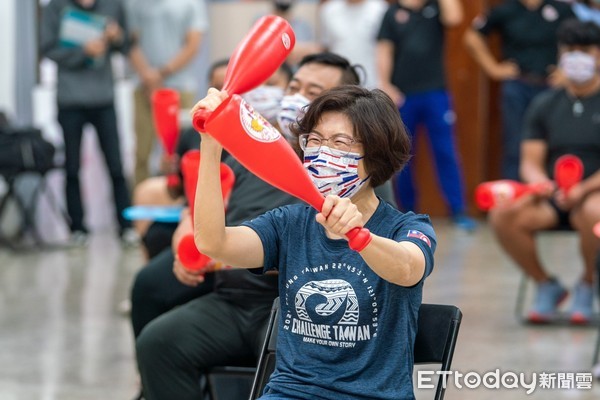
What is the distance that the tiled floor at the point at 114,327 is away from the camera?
4457 mm

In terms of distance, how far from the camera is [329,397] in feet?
7.82

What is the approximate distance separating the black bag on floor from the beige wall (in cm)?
191

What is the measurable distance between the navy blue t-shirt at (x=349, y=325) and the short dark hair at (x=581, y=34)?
3.19 metres

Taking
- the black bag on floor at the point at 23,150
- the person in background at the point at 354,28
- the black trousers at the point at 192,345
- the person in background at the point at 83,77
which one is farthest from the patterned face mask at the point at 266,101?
the person in background at the point at 354,28

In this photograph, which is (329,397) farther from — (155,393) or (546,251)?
(546,251)

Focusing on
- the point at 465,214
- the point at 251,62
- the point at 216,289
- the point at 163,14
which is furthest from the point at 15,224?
the point at 251,62

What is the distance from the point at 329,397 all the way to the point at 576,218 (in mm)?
3094

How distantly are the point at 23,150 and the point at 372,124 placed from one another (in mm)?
5516

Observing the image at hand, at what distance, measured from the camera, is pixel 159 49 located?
782 centimetres

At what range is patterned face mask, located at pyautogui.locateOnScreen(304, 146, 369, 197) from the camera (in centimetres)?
240

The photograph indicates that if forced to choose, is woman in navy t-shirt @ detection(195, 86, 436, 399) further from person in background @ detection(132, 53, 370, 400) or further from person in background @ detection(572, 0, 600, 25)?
person in background @ detection(572, 0, 600, 25)

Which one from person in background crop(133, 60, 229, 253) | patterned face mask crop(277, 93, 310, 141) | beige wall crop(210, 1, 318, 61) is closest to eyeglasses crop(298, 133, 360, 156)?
patterned face mask crop(277, 93, 310, 141)

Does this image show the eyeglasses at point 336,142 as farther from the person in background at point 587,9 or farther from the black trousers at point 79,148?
the person in background at point 587,9

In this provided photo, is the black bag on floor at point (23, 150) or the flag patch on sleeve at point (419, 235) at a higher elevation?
the flag patch on sleeve at point (419, 235)
